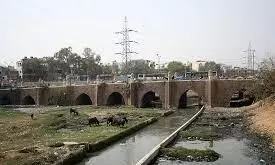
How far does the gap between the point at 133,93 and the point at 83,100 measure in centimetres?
1893

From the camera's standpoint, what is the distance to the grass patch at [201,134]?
3206 cm

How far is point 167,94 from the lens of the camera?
208ft

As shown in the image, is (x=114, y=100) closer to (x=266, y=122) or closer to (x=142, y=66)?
(x=266, y=122)

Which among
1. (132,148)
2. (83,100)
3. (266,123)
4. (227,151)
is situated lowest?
(132,148)

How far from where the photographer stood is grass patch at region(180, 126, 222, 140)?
32.1m

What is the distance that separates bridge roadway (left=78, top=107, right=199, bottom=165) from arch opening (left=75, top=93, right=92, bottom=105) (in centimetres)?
4023

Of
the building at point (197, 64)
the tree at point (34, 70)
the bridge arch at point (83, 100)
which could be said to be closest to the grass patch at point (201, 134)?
the bridge arch at point (83, 100)

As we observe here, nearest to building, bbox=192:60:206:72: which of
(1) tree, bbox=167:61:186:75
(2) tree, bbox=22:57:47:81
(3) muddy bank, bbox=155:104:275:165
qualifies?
(1) tree, bbox=167:61:186:75

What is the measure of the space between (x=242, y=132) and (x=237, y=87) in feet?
73.1

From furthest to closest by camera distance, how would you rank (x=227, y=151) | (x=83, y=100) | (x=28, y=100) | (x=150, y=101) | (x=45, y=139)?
1. (x=28, y=100)
2. (x=83, y=100)
3. (x=150, y=101)
4. (x=45, y=139)
5. (x=227, y=151)

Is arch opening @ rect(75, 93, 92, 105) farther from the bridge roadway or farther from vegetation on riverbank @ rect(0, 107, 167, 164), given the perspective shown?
the bridge roadway

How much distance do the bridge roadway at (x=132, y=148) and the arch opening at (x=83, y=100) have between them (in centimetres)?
4023

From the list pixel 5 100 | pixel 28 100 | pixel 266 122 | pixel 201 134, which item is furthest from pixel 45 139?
pixel 5 100

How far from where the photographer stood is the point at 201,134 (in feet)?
109
